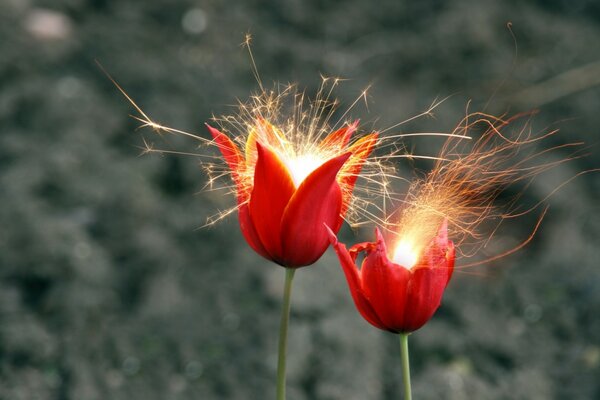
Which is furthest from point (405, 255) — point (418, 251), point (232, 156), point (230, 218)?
point (230, 218)

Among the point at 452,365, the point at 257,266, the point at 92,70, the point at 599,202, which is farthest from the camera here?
the point at 92,70

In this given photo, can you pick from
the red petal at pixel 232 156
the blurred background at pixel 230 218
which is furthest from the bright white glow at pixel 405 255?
the blurred background at pixel 230 218

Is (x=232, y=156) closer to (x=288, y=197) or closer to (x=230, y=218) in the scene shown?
(x=288, y=197)

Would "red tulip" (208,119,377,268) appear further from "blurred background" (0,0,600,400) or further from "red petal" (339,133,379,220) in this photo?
"blurred background" (0,0,600,400)

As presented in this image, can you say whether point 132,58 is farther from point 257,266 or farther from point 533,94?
point 533,94

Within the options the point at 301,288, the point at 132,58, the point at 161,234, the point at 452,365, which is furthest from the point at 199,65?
the point at 452,365

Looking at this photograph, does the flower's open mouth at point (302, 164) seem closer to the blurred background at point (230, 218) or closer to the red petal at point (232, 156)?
the red petal at point (232, 156)
